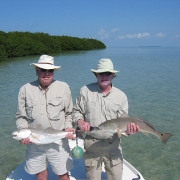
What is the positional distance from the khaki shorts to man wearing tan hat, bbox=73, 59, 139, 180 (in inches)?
12.6

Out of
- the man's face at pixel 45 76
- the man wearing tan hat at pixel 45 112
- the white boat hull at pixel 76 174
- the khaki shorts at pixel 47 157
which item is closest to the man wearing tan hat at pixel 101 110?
the man wearing tan hat at pixel 45 112

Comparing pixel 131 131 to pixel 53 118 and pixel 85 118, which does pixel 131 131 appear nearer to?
pixel 85 118

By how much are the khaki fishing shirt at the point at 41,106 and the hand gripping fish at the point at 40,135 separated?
101mm

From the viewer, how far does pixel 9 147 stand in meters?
6.91

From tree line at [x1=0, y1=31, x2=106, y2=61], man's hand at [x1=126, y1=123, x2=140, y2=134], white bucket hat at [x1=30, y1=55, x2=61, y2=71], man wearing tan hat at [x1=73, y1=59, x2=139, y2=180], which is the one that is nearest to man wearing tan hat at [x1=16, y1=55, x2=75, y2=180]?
white bucket hat at [x1=30, y1=55, x2=61, y2=71]

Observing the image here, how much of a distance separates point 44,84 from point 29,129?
612 millimetres

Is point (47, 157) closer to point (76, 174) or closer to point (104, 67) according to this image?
point (76, 174)

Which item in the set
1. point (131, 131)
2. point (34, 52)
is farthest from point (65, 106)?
point (34, 52)

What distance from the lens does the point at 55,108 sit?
11.5 feet

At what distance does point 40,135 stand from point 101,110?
85cm

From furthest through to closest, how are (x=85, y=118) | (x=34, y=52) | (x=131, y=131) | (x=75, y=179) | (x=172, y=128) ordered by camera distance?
(x=34, y=52) < (x=172, y=128) < (x=75, y=179) < (x=85, y=118) < (x=131, y=131)

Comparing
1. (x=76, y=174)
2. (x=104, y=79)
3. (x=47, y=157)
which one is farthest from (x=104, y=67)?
(x=76, y=174)

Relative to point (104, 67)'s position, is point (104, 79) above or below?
below

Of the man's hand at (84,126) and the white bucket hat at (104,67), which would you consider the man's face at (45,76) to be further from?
the man's hand at (84,126)
